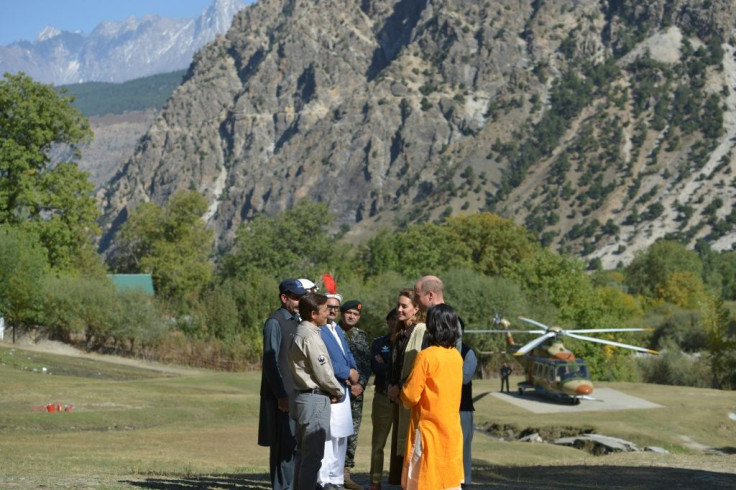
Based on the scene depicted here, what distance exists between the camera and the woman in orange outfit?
422 inches

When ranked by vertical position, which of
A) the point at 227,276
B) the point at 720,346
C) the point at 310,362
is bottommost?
the point at 310,362

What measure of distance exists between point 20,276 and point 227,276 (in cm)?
3341

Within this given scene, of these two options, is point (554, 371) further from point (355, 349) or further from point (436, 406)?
point (436, 406)

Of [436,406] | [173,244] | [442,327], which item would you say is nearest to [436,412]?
[436,406]

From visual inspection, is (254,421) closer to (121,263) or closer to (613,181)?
(121,263)

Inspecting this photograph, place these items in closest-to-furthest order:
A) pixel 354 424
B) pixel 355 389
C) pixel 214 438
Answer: pixel 355 389, pixel 354 424, pixel 214 438

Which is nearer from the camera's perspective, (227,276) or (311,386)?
(311,386)

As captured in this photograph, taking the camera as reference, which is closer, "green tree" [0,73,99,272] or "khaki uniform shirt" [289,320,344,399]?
"khaki uniform shirt" [289,320,344,399]

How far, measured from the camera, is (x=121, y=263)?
115 m

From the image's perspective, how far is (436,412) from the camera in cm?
1077

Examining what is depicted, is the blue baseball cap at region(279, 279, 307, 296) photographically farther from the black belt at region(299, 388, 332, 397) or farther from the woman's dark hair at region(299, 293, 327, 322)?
the black belt at region(299, 388, 332, 397)

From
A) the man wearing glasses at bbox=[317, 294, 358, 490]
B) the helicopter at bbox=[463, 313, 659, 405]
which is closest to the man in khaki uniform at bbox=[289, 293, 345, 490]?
the man wearing glasses at bbox=[317, 294, 358, 490]

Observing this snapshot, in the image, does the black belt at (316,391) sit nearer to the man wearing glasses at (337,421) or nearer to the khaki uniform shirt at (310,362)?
Result: the khaki uniform shirt at (310,362)

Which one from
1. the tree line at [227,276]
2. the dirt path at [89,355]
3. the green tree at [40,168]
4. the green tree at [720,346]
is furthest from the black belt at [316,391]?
the green tree at [720,346]
